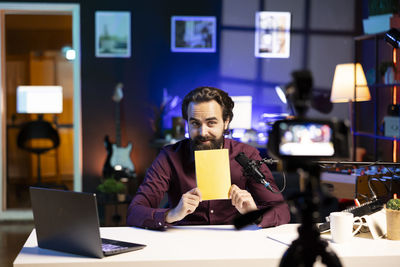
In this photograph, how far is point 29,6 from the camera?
5.38 meters

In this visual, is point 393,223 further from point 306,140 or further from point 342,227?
point 306,140

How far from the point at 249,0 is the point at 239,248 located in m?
4.33

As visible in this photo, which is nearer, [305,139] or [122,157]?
[305,139]

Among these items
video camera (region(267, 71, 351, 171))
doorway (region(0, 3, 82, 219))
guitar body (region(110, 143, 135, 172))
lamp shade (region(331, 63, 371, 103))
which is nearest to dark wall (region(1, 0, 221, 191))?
guitar body (region(110, 143, 135, 172))

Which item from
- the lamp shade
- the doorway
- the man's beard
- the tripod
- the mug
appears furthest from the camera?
the doorway

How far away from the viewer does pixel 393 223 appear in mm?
1819

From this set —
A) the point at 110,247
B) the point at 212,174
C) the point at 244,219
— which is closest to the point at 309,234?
the point at 244,219

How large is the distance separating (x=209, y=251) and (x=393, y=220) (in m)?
0.68

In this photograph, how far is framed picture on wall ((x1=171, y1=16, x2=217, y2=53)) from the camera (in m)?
5.49

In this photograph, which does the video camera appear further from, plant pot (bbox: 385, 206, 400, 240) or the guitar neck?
the guitar neck

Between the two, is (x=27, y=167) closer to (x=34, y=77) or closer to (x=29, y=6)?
(x=34, y=77)

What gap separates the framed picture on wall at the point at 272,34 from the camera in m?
5.61

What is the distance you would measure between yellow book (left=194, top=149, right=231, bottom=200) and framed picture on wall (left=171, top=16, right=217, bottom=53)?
12.2 ft

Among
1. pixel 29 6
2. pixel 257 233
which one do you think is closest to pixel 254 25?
pixel 29 6
